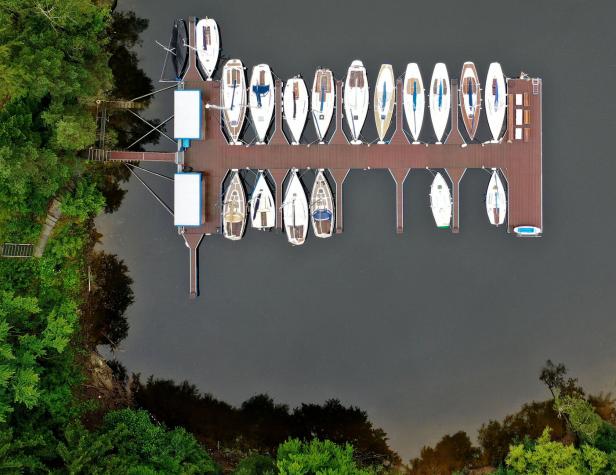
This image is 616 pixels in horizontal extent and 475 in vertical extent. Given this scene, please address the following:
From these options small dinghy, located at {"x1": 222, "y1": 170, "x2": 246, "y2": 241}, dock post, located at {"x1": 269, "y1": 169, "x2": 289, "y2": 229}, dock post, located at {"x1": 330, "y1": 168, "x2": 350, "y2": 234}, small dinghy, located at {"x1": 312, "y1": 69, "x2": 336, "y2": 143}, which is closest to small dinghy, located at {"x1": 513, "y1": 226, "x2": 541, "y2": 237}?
dock post, located at {"x1": 330, "y1": 168, "x2": 350, "y2": 234}

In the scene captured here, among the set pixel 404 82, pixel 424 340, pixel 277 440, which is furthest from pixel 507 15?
pixel 277 440

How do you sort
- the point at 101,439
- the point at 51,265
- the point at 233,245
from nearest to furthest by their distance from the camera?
the point at 101,439
the point at 51,265
the point at 233,245

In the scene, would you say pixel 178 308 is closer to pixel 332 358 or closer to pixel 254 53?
pixel 332 358

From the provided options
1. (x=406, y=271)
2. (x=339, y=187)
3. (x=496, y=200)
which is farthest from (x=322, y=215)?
(x=496, y=200)

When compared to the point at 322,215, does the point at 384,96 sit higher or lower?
higher

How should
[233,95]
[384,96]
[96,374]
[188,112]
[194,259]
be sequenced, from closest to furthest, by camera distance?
[188,112]
[233,95]
[384,96]
[194,259]
[96,374]

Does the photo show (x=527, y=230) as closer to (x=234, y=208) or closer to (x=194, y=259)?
(x=234, y=208)
